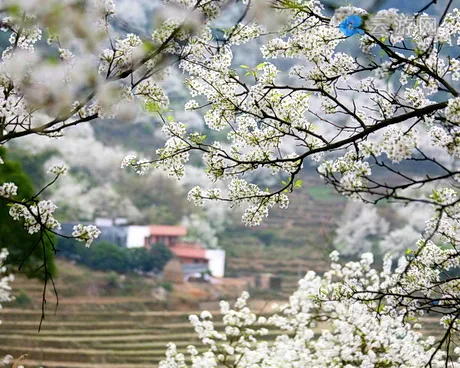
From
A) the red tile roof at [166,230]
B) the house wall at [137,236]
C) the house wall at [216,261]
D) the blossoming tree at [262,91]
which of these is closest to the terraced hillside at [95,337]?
the house wall at [216,261]

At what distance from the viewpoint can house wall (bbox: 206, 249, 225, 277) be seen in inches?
429

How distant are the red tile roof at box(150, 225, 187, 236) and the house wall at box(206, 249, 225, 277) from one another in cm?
61

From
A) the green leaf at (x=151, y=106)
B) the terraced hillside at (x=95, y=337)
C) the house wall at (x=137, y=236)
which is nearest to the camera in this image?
the green leaf at (x=151, y=106)

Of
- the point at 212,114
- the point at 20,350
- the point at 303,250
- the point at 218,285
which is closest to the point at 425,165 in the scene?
the point at 303,250

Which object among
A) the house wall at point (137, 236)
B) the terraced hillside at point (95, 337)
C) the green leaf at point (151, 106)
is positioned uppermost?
the house wall at point (137, 236)

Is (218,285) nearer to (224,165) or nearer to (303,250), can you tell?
(303,250)

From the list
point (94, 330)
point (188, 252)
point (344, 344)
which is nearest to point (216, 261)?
point (188, 252)

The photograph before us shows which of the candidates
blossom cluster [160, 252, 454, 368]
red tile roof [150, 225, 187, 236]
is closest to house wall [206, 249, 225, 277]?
red tile roof [150, 225, 187, 236]

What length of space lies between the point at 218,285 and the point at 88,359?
2623 mm

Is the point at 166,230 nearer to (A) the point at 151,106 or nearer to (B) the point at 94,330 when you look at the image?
(B) the point at 94,330

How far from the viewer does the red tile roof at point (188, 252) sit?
36.1 feet

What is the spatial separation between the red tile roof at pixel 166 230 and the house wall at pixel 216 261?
61 cm

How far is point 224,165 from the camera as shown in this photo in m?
1.82

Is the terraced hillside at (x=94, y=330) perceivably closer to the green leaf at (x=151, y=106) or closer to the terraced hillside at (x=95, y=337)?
the terraced hillside at (x=95, y=337)
